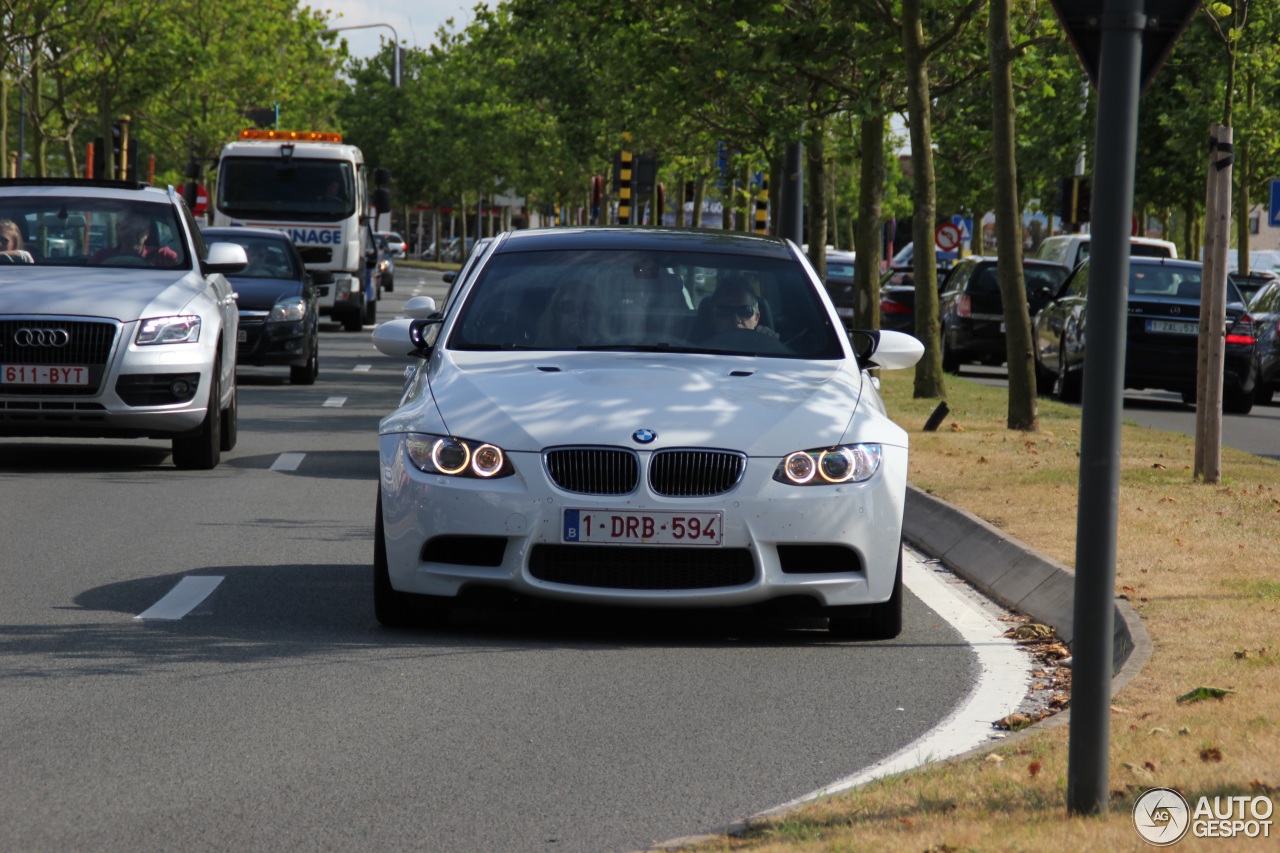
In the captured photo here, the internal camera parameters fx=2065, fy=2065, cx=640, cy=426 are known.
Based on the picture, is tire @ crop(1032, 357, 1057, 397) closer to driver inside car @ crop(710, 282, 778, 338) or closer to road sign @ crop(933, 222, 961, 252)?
driver inside car @ crop(710, 282, 778, 338)

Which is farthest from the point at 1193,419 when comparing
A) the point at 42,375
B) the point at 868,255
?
the point at 42,375

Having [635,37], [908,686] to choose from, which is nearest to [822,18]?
[635,37]

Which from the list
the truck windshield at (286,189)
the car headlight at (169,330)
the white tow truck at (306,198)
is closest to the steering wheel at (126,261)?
the car headlight at (169,330)

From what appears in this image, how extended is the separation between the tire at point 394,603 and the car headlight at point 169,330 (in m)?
5.42

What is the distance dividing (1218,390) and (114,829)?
8.84 meters

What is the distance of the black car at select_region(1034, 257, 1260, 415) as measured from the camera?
2266 cm

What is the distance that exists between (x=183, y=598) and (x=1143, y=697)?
390cm

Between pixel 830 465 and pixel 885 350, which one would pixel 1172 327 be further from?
pixel 830 465

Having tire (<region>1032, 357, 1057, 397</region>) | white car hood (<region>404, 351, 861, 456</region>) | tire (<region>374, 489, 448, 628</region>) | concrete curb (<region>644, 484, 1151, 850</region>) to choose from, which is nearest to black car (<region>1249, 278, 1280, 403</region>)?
tire (<region>1032, 357, 1057, 397</region>)

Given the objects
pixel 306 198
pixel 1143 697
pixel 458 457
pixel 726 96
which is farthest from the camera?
pixel 306 198

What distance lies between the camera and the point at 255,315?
21422 mm

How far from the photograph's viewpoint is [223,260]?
1325cm

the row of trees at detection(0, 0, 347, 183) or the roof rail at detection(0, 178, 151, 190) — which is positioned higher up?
the row of trees at detection(0, 0, 347, 183)

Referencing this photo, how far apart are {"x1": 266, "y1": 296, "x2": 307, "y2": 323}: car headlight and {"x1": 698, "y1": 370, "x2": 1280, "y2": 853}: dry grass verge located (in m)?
9.83
